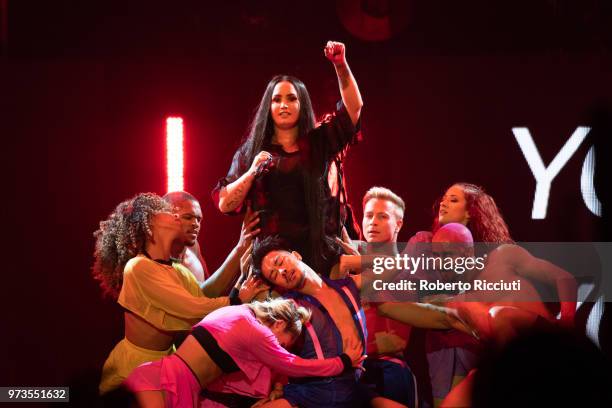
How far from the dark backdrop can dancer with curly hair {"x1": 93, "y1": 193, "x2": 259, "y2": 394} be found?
79 cm

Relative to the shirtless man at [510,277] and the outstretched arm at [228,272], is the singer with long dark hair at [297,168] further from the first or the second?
the shirtless man at [510,277]

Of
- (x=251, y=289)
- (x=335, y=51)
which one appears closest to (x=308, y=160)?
(x=335, y=51)

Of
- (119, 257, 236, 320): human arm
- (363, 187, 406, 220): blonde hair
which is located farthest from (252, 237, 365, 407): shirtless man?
(363, 187, 406, 220): blonde hair

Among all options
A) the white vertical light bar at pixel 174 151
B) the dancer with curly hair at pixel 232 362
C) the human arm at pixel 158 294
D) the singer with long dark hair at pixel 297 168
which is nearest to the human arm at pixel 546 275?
the singer with long dark hair at pixel 297 168

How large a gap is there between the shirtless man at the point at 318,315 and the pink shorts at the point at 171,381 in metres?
0.36

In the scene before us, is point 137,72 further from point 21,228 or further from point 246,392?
point 246,392

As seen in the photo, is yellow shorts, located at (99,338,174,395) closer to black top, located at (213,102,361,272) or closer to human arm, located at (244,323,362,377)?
human arm, located at (244,323,362,377)

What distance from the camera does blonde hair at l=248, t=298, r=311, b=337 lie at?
357cm

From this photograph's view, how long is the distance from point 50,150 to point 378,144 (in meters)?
2.07

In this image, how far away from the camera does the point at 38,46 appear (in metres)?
4.77

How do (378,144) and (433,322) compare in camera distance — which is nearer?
(433,322)

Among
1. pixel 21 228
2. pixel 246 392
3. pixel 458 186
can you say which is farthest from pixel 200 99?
pixel 246 392

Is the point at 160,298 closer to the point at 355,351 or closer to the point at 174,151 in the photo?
the point at 355,351

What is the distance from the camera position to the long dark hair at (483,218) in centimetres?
425
